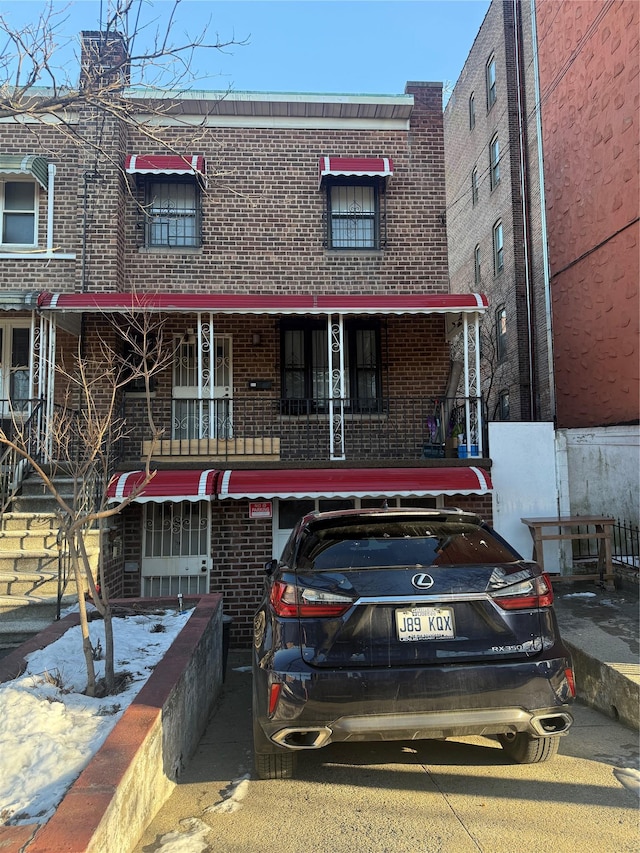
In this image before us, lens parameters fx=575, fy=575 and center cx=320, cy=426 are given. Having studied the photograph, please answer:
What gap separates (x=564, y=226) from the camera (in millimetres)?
14336

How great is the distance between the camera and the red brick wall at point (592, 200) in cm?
1139

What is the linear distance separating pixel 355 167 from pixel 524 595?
31.0 feet

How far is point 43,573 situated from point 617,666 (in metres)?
6.14

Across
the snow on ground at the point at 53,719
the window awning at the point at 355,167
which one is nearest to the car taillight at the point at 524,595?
the snow on ground at the point at 53,719

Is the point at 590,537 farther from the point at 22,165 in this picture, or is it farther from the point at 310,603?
the point at 22,165

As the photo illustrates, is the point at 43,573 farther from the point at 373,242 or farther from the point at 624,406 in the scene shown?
the point at 624,406

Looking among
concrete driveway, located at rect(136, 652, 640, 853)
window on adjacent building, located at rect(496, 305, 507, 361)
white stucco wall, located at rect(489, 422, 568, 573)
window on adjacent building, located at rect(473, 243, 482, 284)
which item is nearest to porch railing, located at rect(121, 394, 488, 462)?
white stucco wall, located at rect(489, 422, 568, 573)

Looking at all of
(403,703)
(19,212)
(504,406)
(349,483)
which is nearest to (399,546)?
(403,703)

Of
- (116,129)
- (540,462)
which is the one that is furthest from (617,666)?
(116,129)

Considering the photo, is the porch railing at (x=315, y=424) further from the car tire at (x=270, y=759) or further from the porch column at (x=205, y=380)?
the car tire at (x=270, y=759)

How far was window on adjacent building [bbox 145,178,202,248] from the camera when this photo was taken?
10859 millimetres

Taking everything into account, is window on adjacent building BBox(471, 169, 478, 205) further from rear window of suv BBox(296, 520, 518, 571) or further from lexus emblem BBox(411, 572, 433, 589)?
lexus emblem BBox(411, 572, 433, 589)

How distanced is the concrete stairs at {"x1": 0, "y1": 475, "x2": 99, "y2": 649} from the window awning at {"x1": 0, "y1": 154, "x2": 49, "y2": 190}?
18.0 feet

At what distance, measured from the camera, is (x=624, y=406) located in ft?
38.1
